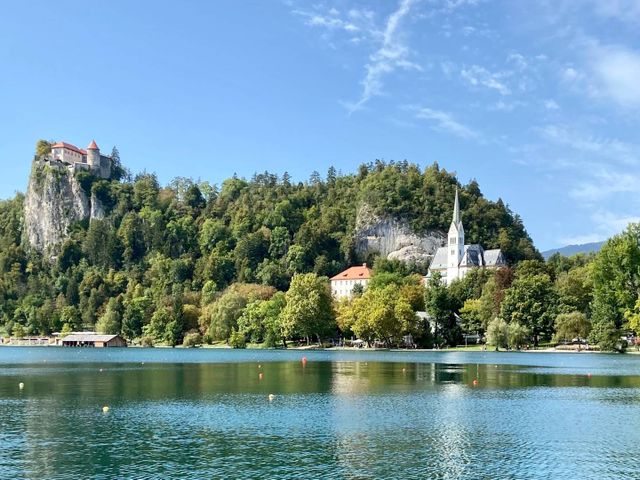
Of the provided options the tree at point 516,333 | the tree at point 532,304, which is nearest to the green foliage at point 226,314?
the tree at point 532,304

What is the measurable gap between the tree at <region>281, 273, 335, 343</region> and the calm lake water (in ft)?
227

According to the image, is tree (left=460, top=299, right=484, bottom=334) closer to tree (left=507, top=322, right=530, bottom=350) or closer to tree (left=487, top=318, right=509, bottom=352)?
tree (left=487, top=318, right=509, bottom=352)

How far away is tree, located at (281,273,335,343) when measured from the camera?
451 ft

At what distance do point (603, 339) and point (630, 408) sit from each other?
68175 millimetres

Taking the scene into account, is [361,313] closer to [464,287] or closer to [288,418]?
[464,287]

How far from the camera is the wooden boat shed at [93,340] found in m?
181

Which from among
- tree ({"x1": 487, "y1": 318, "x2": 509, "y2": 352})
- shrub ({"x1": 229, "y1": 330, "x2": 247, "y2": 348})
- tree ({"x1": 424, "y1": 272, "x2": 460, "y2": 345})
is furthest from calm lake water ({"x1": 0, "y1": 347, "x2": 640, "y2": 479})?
shrub ({"x1": 229, "y1": 330, "x2": 247, "y2": 348})

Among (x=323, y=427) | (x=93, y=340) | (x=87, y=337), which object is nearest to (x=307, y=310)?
(x=93, y=340)

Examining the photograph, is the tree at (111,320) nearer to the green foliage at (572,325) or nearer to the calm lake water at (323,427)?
the green foliage at (572,325)

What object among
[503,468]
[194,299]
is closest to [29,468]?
[503,468]

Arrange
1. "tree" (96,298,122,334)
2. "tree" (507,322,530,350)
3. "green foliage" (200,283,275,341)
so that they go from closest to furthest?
"tree" (507,322,530,350), "green foliage" (200,283,275,341), "tree" (96,298,122,334)

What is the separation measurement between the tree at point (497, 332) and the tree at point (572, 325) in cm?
807

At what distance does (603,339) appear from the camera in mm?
109688

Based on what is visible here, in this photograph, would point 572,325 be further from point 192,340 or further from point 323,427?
point 323,427
